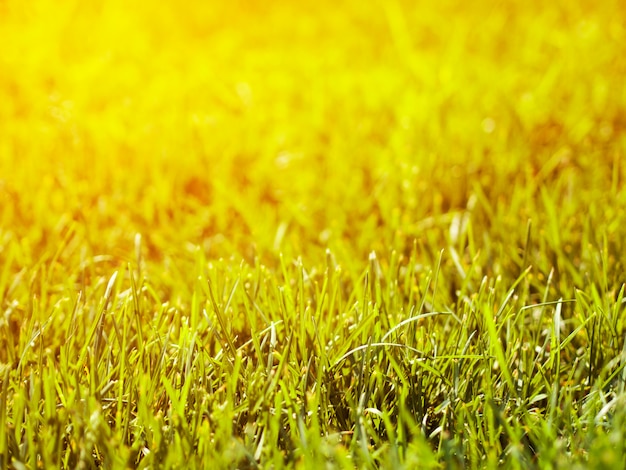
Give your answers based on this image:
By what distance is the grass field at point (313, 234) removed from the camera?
3.88ft

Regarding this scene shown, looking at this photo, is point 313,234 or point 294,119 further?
point 294,119

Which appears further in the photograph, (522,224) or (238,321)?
(522,224)

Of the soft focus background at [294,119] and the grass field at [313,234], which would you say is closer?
the grass field at [313,234]

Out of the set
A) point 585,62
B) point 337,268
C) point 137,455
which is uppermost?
point 585,62

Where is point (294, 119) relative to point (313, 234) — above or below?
above

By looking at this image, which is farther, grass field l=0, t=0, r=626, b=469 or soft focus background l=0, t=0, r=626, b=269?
soft focus background l=0, t=0, r=626, b=269

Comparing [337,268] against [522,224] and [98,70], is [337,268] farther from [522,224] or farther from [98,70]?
[98,70]

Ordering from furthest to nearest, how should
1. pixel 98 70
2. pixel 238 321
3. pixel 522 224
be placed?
pixel 98 70 < pixel 522 224 < pixel 238 321

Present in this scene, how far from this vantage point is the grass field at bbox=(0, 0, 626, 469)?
1182mm

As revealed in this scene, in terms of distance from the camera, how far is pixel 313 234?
2084mm

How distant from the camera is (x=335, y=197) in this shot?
7.45 feet

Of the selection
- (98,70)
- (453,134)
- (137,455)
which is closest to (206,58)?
(98,70)

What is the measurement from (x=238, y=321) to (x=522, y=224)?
814 mm

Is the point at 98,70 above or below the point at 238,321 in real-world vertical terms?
above
